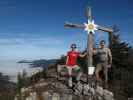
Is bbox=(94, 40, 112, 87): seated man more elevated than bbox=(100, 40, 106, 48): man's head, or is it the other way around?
bbox=(100, 40, 106, 48): man's head

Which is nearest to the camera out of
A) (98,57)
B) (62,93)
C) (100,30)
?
(62,93)

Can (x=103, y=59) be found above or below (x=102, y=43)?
below

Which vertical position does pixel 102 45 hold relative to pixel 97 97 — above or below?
above

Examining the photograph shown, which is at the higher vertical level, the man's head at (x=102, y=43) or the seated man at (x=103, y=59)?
the man's head at (x=102, y=43)

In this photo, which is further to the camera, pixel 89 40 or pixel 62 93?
pixel 89 40

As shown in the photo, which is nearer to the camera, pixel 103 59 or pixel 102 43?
pixel 102 43

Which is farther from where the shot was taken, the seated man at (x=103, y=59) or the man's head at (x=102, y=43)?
the seated man at (x=103, y=59)

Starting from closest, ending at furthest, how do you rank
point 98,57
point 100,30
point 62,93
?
point 62,93
point 98,57
point 100,30

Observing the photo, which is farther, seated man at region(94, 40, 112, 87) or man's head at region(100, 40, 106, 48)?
seated man at region(94, 40, 112, 87)

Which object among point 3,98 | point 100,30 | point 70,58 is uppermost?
point 100,30

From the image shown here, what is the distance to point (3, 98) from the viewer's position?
676 inches

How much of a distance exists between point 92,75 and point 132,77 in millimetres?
2669

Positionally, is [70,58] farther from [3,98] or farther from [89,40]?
[3,98]

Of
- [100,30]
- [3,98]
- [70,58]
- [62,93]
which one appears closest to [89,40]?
[100,30]
